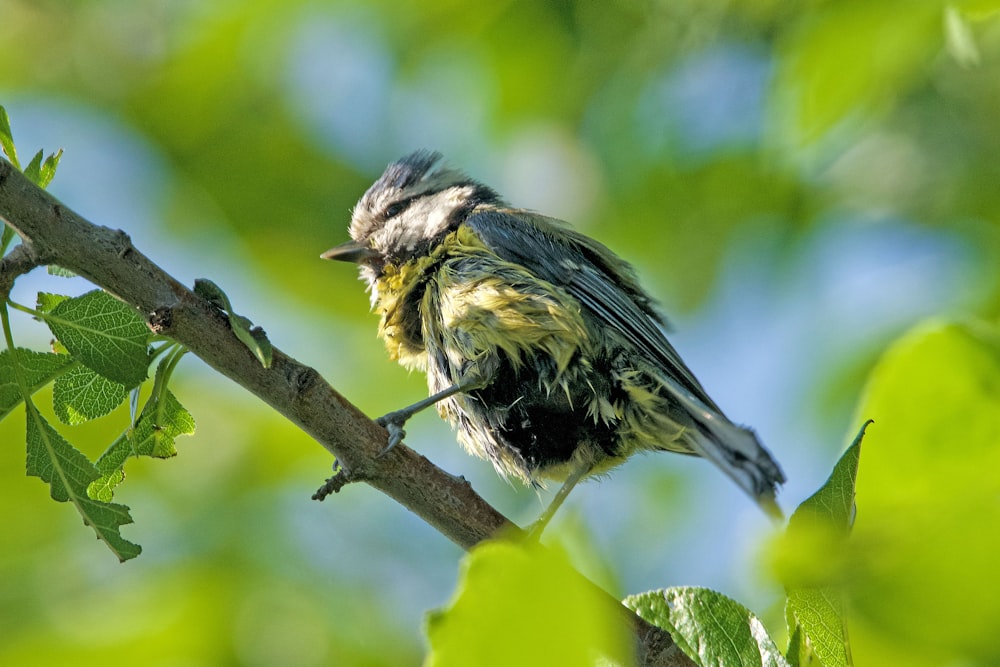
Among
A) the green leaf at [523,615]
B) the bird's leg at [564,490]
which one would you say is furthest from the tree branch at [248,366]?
the green leaf at [523,615]

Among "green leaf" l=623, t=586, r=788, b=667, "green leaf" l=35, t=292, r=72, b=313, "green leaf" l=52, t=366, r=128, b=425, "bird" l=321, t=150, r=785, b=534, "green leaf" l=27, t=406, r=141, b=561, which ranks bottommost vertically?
"green leaf" l=27, t=406, r=141, b=561

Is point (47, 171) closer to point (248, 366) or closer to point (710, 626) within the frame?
point (248, 366)

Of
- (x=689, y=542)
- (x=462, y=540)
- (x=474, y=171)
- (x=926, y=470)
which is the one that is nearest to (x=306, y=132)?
(x=474, y=171)

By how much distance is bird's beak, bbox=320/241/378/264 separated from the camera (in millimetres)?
4067

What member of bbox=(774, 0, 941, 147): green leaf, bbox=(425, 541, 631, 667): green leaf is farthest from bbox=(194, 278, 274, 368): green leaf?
bbox=(774, 0, 941, 147): green leaf

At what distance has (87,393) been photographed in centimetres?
204

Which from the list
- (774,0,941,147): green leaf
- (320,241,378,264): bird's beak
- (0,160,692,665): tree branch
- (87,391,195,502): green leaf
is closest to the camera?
(0,160,692,665): tree branch

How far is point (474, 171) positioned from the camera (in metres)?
5.16

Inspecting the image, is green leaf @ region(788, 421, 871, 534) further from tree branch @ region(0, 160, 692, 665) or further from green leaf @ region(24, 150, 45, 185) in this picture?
green leaf @ region(24, 150, 45, 185)

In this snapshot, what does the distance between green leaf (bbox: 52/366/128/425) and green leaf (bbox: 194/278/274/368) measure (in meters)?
0.28

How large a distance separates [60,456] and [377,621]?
6.14 feet

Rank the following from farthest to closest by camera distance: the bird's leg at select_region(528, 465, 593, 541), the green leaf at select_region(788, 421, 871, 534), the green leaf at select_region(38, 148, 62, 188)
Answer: the bird's leg at select_region(528, 465, 593, 541), the green leaf at select_region(38, 148, 62, 188), the green leaf at select_region(788, 421, 871, 534)

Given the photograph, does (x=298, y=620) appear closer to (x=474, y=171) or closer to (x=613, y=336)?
(x=613, y=336)

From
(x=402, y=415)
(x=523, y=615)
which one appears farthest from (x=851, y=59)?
(x=523, y=615)
